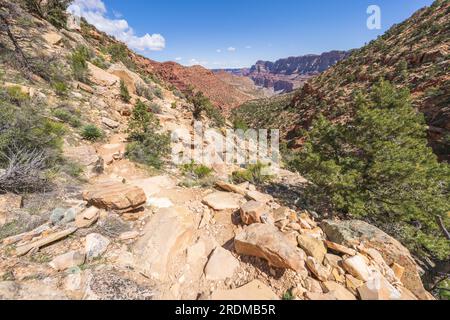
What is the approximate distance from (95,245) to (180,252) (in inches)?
54.1

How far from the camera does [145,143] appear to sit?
7.80 m

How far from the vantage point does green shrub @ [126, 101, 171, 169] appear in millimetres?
7090

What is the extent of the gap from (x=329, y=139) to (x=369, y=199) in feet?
7.40

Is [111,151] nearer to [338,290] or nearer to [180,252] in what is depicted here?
[180,252]

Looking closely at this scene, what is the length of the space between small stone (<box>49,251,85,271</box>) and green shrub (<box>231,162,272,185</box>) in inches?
215

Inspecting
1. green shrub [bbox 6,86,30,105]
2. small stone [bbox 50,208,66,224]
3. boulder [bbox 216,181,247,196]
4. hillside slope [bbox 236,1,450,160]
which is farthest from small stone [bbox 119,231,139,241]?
hillside slope [bbox 236,1,450,160]

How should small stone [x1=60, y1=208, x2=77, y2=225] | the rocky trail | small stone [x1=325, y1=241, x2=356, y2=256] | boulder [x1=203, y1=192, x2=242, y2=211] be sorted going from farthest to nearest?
boulder [x1=203, y1=192, x2=242, y2=211]
small stone [x1=60, y1=208, x2=77, y2=225]
small stone [x1=325, y1=241, x2=356, y2=256]
the rocky trail

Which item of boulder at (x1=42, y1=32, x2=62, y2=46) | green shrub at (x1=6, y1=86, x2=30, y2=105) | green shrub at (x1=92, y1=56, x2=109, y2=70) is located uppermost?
boulder at (x1=42, y1=32, x2=62, y2=46)

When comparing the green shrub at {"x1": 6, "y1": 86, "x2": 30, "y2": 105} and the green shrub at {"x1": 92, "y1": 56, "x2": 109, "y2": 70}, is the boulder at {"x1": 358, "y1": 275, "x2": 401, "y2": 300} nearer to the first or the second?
the green shrub at {"x1": 6, "y1": 86, "x2": 30, "y2": 105}

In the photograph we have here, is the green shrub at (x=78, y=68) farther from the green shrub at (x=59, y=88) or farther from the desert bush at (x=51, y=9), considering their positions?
the desert bush at (x=51, y=9)

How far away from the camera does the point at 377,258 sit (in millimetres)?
3311

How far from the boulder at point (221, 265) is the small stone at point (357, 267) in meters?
1.75

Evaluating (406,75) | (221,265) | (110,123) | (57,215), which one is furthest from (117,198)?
(406,75)
